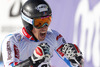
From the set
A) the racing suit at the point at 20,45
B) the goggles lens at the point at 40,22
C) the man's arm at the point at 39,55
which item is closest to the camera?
the man's arm at the point at 39,55

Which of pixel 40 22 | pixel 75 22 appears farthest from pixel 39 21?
pixel 75 22

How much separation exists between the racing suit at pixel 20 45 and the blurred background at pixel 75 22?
3.30 ft

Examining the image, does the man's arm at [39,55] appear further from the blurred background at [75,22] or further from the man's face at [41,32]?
the blurred background at [75,22]

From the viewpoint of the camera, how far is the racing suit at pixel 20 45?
3.79 m

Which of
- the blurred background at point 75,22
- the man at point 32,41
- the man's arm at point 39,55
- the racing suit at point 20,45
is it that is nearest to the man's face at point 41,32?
the man at point 32,41

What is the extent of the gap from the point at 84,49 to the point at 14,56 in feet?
6.91

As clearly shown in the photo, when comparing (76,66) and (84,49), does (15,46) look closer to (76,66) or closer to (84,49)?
(76,66)

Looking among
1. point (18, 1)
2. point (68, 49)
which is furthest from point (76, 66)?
point (18, 1)

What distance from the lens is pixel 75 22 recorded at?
6176mm

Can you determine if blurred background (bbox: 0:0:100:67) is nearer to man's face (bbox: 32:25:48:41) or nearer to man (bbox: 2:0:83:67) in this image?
man (bbox: 2:0:83:67)

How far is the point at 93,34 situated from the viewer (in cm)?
523

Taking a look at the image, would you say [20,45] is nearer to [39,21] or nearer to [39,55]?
[39,21]

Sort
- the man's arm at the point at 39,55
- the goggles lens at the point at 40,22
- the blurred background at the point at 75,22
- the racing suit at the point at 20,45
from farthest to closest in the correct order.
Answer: the blurred background at the point at 75,22
the goggles lens at the point at 40,22
the racing suit at the point at 20,45
the man's arm at the point at 39,55

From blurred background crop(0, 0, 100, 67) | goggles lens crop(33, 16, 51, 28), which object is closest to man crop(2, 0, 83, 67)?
goggles lens crop(33, 16, 51, 28)
